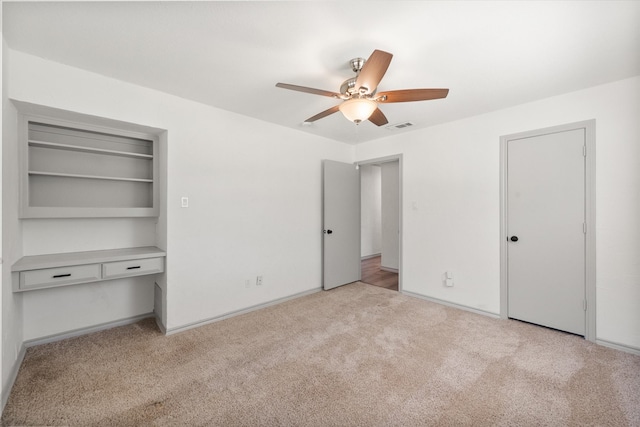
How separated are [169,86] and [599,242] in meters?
4.31

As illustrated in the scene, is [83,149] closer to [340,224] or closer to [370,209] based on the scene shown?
[340,224]

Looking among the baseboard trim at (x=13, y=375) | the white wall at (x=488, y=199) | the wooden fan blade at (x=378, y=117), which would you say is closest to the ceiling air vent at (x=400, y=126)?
the white wall at (x=488, y=199)

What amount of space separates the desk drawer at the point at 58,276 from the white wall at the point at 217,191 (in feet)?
1.72

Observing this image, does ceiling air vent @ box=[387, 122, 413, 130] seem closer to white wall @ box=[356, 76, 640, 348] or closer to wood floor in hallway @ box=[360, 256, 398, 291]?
white wall @ box=[356, 76, 640, 348]

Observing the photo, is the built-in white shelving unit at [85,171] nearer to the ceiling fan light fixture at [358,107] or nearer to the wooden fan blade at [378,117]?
the ceiling fan light fixture at [358,107]

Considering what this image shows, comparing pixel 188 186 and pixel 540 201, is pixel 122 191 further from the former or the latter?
pixel 540 201

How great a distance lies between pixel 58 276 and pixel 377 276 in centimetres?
436

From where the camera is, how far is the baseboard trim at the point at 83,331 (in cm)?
247

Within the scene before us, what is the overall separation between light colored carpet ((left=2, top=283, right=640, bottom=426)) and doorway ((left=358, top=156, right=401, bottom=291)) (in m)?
1.90

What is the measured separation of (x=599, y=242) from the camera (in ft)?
8.34

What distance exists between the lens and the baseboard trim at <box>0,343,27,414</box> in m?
1.74

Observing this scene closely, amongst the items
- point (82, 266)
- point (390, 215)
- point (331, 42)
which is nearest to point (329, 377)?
point (82, 266)

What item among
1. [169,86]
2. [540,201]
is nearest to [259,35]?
[169,86]

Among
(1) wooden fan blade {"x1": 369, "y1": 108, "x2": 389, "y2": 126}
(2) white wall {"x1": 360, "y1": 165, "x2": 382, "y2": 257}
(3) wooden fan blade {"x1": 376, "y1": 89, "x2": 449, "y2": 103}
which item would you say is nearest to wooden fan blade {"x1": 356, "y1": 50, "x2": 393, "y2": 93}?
(3) wooden fan blade {"x1": 376, "y1": 89, "x2": 449, "y2": 103}
